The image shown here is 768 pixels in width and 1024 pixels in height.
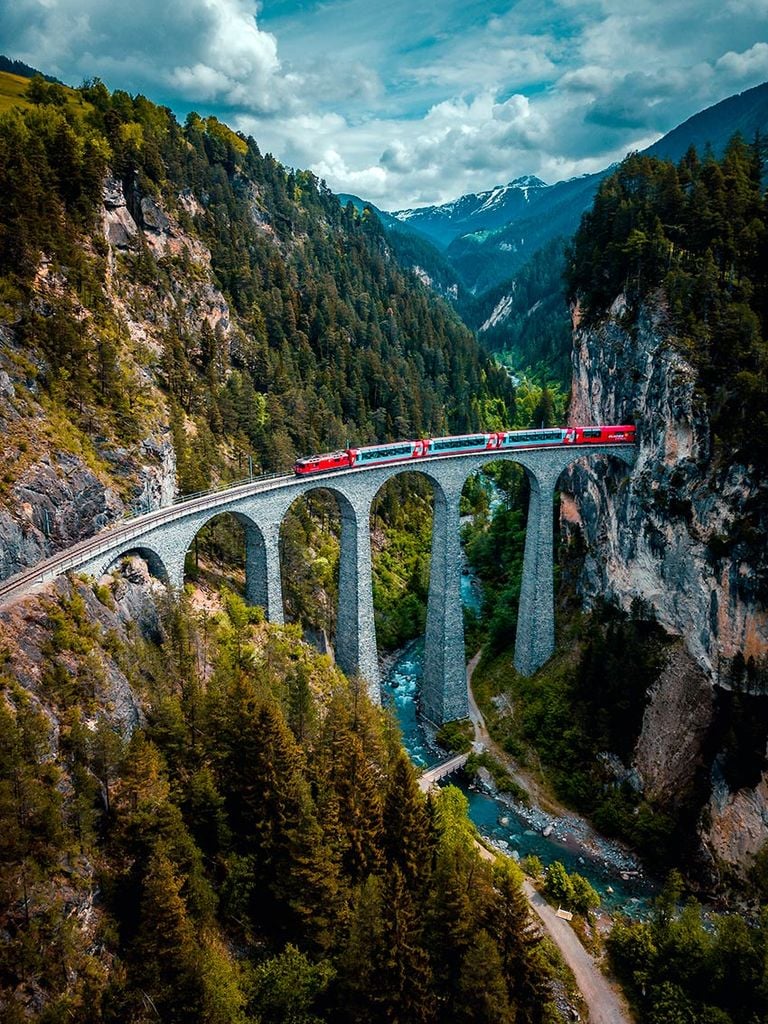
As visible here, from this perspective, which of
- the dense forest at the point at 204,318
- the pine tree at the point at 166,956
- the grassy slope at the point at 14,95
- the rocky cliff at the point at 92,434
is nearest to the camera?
the pine tree at the point at 166,956

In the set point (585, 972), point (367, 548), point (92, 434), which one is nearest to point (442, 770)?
point (367, 548)

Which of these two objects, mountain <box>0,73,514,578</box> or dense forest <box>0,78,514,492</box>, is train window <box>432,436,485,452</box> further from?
mountain <box>0,73,514,578</box>

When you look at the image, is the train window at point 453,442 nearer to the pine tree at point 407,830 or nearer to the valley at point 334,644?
the valley at point 334,644

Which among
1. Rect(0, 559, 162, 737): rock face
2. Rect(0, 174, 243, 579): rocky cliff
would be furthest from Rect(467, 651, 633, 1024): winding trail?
Rect(0, 174, 243, 579): rocky cliff

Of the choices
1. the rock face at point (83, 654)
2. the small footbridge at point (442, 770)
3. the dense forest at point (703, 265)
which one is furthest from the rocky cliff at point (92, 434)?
the dense forest at point (703, 265)

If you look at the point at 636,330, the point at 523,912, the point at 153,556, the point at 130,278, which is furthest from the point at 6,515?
the point at 636,330

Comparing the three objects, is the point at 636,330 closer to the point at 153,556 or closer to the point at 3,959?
the point at 153,556
